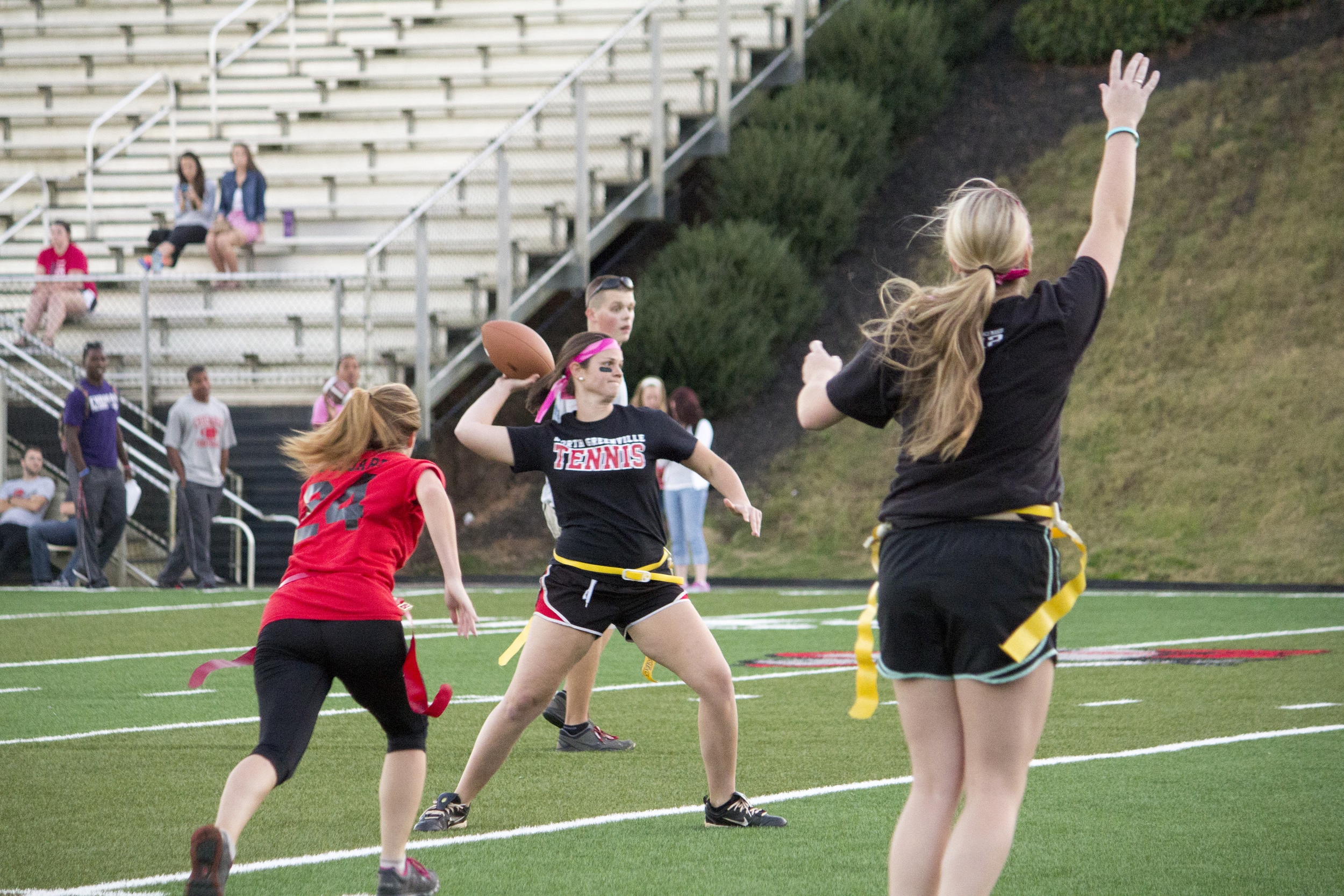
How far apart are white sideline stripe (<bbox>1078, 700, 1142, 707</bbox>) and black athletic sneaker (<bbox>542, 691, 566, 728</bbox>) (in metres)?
2.67

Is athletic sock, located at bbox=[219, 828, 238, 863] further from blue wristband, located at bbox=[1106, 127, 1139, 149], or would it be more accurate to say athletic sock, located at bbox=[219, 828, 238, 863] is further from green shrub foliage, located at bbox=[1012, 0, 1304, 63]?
green shrub foliage, located at bbox=[1012, 0, 1304, 63]

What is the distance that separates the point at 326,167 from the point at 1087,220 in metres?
9.67

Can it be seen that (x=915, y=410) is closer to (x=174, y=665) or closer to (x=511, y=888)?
(x=511, y=888)

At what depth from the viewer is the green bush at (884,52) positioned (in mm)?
21500

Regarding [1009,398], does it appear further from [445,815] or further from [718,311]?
[718,311]

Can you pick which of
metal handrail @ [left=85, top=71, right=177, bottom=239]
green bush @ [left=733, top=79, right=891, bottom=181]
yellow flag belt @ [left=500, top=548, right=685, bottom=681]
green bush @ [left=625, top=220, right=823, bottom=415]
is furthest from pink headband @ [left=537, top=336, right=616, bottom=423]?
metal handrail @ [left=85, top=71, right=177, bottom=239]

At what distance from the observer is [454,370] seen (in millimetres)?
18094

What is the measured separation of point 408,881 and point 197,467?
11.7m

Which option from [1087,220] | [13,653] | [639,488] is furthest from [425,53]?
[639,488]

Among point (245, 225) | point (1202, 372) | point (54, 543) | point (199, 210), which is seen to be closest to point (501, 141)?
point (245, 225)

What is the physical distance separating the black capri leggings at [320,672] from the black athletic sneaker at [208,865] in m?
0.40

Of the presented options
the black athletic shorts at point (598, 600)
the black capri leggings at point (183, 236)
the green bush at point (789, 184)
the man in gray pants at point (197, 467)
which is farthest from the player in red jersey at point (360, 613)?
the green bush at point (789, 184)

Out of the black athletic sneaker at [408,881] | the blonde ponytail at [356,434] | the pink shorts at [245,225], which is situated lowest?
the black athletic sneaker at [408,881]

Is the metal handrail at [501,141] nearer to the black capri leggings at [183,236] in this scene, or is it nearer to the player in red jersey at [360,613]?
the black capri leggings at [183,236]
